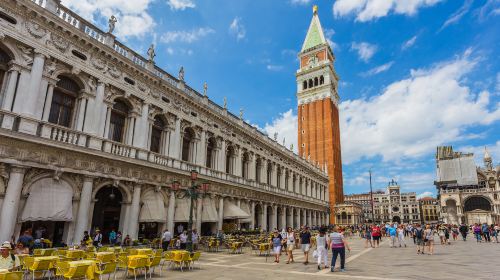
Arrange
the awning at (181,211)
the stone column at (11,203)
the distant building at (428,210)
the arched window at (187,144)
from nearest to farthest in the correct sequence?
the stone column at (11,203) < the awning at (181,211) < the arched window at (187,144) < the distant building at (428,210)

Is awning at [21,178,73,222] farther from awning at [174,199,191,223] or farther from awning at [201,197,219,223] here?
awning at [201,197,219,223]

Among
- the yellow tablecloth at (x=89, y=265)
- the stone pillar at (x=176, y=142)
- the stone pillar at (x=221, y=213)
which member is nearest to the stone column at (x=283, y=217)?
the stone pillar at (x=221, y=213)

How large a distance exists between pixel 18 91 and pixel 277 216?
1211 inches

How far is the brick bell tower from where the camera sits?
208 ft

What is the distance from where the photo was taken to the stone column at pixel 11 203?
12117 millimetres

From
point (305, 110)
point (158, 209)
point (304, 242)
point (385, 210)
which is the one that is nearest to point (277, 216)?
point (158, 209)

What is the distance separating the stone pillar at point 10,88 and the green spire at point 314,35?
6743 cm

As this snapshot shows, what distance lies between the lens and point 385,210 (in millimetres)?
123250

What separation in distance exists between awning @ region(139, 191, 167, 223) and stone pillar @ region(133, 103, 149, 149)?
318cm

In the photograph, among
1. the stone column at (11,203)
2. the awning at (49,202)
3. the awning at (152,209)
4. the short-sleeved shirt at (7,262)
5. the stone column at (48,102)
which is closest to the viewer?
the short-sleeved shirt at (7,262)

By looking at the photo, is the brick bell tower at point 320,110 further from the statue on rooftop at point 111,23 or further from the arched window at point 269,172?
the statue on rooftop at point 111,23

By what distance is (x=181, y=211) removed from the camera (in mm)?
21062

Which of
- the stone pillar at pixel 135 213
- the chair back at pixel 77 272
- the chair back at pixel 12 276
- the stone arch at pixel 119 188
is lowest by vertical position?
the chair back at pixel 77 272

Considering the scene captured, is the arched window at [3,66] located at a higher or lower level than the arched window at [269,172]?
higher
